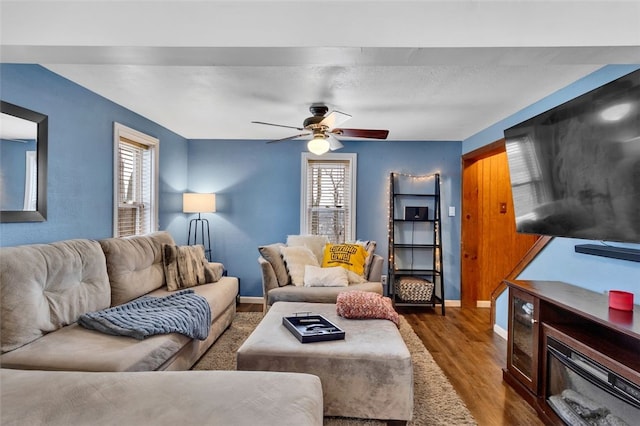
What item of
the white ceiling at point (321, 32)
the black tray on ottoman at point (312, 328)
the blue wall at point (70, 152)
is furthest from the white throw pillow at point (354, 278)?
the white ceiling at point (321, 32)

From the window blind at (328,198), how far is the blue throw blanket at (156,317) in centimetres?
233

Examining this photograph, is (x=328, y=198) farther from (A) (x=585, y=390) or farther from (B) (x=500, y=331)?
(A) (x=585, y=390)

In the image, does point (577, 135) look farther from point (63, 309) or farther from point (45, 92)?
point (45, 92)

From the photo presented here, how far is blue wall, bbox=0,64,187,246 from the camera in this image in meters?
2.30

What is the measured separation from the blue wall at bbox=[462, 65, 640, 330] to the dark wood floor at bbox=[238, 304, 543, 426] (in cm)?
82

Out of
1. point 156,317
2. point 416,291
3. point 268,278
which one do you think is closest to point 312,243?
point 268,278

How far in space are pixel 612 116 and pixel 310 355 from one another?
2.07 meters

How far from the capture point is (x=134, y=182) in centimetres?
382

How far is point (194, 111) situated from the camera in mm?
3562

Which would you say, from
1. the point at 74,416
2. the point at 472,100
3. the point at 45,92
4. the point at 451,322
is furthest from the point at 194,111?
the point at 451,322

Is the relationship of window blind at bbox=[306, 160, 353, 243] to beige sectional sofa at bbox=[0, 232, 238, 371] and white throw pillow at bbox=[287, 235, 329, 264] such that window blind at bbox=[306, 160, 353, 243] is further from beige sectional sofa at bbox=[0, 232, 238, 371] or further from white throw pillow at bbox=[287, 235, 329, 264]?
beige sectional sofa at bbox=[0, 232, 238, 371]

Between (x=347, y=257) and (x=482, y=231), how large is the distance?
2018 mm

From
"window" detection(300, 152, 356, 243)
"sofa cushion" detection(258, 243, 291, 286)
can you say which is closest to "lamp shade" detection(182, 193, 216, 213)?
"sofa cushion" detection(258, 243, 291, 286)

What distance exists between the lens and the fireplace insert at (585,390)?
5.36 feet
